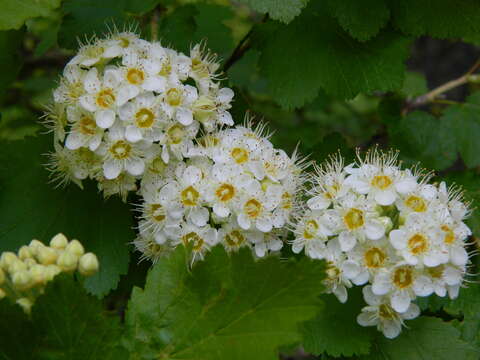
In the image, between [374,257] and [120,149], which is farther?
[120,149]

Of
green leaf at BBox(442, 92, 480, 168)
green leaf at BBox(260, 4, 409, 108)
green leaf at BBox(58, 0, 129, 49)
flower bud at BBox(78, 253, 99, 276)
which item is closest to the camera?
flower bud at BBox(78, 253, 99, 276)

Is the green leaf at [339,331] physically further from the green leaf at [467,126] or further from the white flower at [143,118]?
the green leaf at [467,126]

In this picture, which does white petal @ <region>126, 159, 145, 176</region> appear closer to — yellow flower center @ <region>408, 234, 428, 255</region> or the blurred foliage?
the blurred foliage

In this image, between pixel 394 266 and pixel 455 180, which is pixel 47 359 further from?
pixel 455 180

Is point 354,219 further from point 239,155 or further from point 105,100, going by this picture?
point 105,100

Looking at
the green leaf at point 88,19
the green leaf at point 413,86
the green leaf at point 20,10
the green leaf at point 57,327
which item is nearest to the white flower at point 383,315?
the green leaf at point 57,327

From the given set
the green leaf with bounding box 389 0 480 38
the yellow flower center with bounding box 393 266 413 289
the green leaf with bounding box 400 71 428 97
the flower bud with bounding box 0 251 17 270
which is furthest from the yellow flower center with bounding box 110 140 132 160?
the green leaf with bounding box 400 71 428 97

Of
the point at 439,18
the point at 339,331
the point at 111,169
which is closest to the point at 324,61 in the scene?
the point at 439,18
